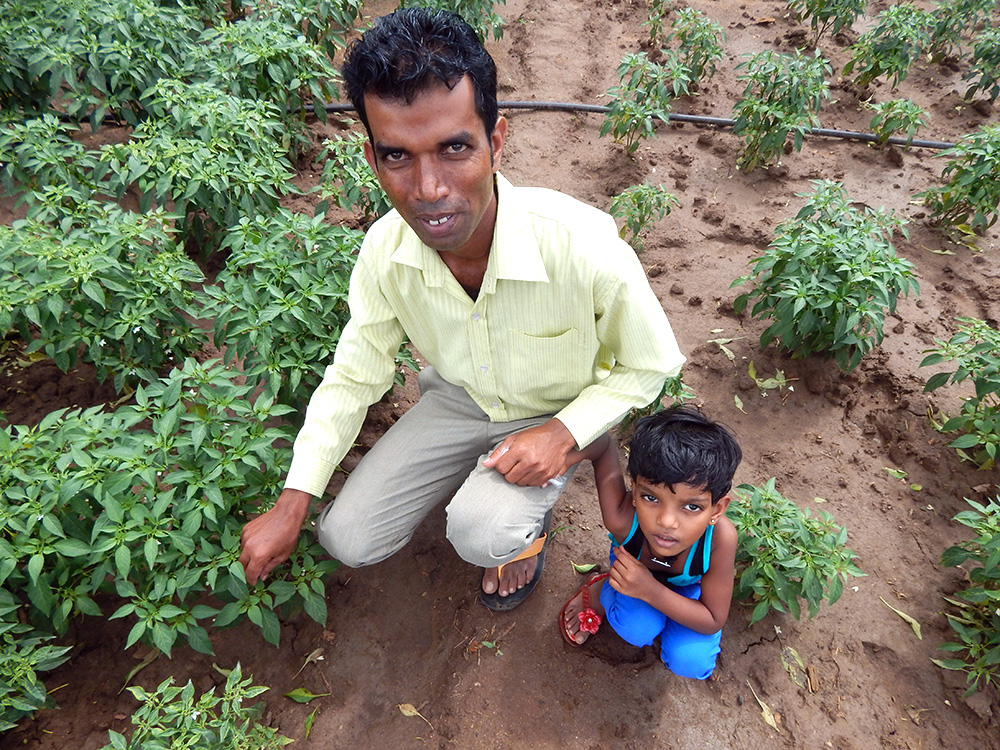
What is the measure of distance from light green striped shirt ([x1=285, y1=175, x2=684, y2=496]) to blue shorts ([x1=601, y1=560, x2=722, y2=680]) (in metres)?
0.64

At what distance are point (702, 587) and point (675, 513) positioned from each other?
1.10 feet

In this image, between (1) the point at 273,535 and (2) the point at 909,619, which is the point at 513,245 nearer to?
(1) the point at 273,535

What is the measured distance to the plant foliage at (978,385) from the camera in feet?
8.74

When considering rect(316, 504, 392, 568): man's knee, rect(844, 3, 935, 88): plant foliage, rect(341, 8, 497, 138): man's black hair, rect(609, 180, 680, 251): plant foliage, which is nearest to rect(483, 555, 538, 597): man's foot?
rect(316, 504, 392, 568): man's knee

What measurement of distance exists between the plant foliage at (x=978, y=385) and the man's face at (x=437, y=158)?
91.5 inches

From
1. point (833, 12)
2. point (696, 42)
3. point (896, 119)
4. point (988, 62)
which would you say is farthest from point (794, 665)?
point (833, 12)

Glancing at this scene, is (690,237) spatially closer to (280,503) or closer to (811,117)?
(811,117)

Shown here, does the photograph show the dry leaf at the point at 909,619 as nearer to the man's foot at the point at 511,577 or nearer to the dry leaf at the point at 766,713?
the dry leaf at the point at 766,713

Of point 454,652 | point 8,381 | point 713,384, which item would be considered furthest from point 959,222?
point 8,381

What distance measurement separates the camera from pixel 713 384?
3287mm

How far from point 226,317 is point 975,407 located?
10.4ft

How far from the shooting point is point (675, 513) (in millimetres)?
1860

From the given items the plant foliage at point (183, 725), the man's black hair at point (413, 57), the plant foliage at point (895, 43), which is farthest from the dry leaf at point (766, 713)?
the plant foliage at point (895, 43)

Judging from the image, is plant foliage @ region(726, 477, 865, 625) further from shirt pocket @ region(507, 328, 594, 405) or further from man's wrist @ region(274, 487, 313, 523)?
man's wrist @ region(274, 487, 313, 523)
